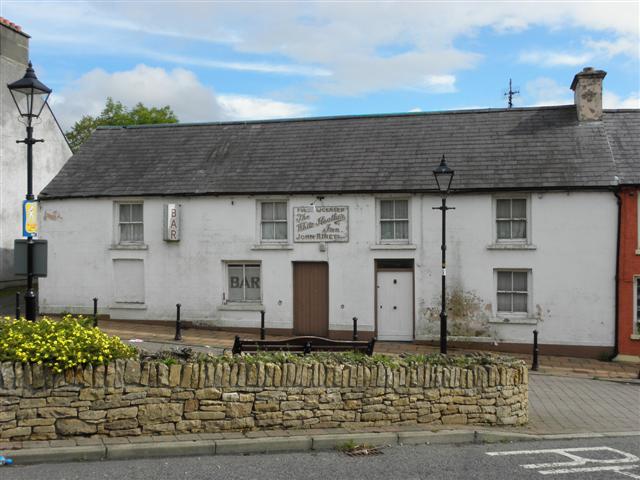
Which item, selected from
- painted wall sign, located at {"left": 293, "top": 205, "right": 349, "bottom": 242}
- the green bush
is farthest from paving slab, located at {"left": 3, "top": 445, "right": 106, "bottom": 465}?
painted wall sign, located at {"left": 293, "top": 205, "right": 349, "bottom": 242}

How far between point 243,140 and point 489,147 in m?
8.68

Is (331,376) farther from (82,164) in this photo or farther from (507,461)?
(82,164)

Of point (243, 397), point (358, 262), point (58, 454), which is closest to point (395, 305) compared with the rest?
point (358, 262)

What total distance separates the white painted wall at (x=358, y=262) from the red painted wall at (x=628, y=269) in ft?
0.87

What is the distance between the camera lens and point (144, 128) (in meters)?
24.3

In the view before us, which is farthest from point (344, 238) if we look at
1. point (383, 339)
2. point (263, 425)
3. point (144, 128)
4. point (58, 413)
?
point (58, 413)

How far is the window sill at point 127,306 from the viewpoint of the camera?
20.9 metres

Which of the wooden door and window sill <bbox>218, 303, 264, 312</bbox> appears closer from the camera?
the wooden door

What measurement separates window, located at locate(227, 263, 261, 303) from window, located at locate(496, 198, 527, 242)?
7781 mm

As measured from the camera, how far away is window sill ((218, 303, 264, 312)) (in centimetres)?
2012

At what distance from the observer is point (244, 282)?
67.2 ft

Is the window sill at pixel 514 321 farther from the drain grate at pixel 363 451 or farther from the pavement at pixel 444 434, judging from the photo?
the drain grate at pixel 363 451

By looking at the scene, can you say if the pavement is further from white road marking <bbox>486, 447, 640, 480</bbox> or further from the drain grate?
white road marking <bbox>486, 447, 640, 480</bbox>

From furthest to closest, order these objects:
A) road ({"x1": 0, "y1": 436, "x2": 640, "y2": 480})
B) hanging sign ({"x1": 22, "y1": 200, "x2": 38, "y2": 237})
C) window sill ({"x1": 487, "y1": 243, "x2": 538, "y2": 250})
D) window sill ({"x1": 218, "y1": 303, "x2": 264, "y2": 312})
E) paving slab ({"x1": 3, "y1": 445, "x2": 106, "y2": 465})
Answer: window sill ({"x1": 218, "y1": 303, "x2": 264, "y2": 312})
window sill ({"x1": 487, "y1": 243, "x2": 538, "y2": 250})
hanging sign ({"x1": 22, "y1": 200, "x2": 38, "y2": 237})
paving slab ({"x1": 3, "y1": 445, "x2": 106, "y2": 465})
road ({"x1": 0, "y1": 436, "x2": 640, "y2": 480})
